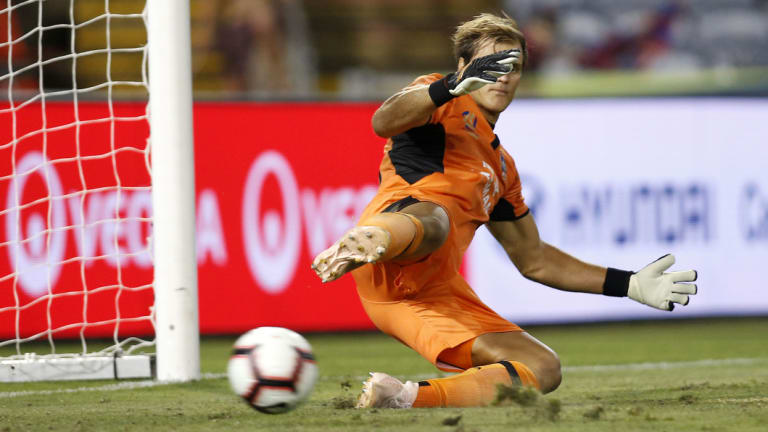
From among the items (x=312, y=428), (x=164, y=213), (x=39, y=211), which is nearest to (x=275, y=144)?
(x=39, y=211)

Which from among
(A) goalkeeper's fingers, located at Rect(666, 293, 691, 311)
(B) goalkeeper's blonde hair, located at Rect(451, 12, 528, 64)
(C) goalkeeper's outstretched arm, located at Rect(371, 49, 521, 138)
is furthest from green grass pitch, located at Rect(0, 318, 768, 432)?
(B) goalkeeper's blonde hair, located at Rect(451, 12, 528, 64)

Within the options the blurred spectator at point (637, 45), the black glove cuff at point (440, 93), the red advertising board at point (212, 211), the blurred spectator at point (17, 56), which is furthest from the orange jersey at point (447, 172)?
the blurred spectator at point (637, 45)

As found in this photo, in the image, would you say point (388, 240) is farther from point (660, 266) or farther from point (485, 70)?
point (660, 266)

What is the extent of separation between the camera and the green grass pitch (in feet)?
11.9

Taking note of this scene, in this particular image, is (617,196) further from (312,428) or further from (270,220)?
(312,428)

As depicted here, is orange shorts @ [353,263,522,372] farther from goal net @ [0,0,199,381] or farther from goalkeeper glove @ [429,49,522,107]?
goal net @ [0,0,199,381]

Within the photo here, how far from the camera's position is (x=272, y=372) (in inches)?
139

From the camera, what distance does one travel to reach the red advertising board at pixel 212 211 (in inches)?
275

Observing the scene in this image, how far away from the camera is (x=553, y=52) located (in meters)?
11.4

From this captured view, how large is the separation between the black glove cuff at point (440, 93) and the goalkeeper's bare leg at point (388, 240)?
16.4 inches

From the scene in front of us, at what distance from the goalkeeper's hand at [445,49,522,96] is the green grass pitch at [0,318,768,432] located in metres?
1.12

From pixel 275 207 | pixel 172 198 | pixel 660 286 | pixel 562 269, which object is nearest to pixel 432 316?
pixel 562 269

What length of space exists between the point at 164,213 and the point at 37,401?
42.1 inches

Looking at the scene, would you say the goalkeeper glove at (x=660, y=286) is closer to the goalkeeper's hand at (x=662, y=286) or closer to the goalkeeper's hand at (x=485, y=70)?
the goalkeeper's hand at (x=662, y=286)
